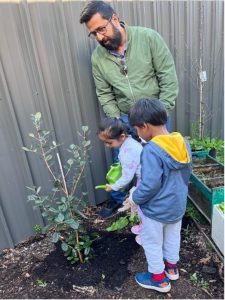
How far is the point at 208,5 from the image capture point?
3.91m

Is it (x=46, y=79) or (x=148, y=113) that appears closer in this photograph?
(x=148, y=113)

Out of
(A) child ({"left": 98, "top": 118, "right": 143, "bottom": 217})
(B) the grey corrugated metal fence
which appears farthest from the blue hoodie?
(B) the grey corrugated metal fence

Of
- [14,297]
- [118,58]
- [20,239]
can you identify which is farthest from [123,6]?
[14,297]

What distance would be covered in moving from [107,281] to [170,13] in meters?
3.25

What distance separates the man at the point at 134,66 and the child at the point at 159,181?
95cm

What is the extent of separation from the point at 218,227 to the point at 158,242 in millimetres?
718

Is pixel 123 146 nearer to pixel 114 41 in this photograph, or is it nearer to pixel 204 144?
pixel 114 41

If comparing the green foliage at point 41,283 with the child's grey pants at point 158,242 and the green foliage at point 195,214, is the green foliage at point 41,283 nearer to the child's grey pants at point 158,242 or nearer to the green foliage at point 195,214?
the child's grey pants at point 158,242

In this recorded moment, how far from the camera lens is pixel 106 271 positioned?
97.6 inches

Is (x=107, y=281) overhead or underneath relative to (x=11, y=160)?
underneath

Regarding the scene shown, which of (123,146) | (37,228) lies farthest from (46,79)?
(37,228)

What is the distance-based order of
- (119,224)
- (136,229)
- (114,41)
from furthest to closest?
(119,224)
(136,229)
(114,41)

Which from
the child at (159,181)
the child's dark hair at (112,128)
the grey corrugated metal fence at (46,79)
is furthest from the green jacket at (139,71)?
the child at (159,181)

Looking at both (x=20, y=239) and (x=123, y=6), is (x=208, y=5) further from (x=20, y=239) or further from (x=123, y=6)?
(x=20, y=239)
